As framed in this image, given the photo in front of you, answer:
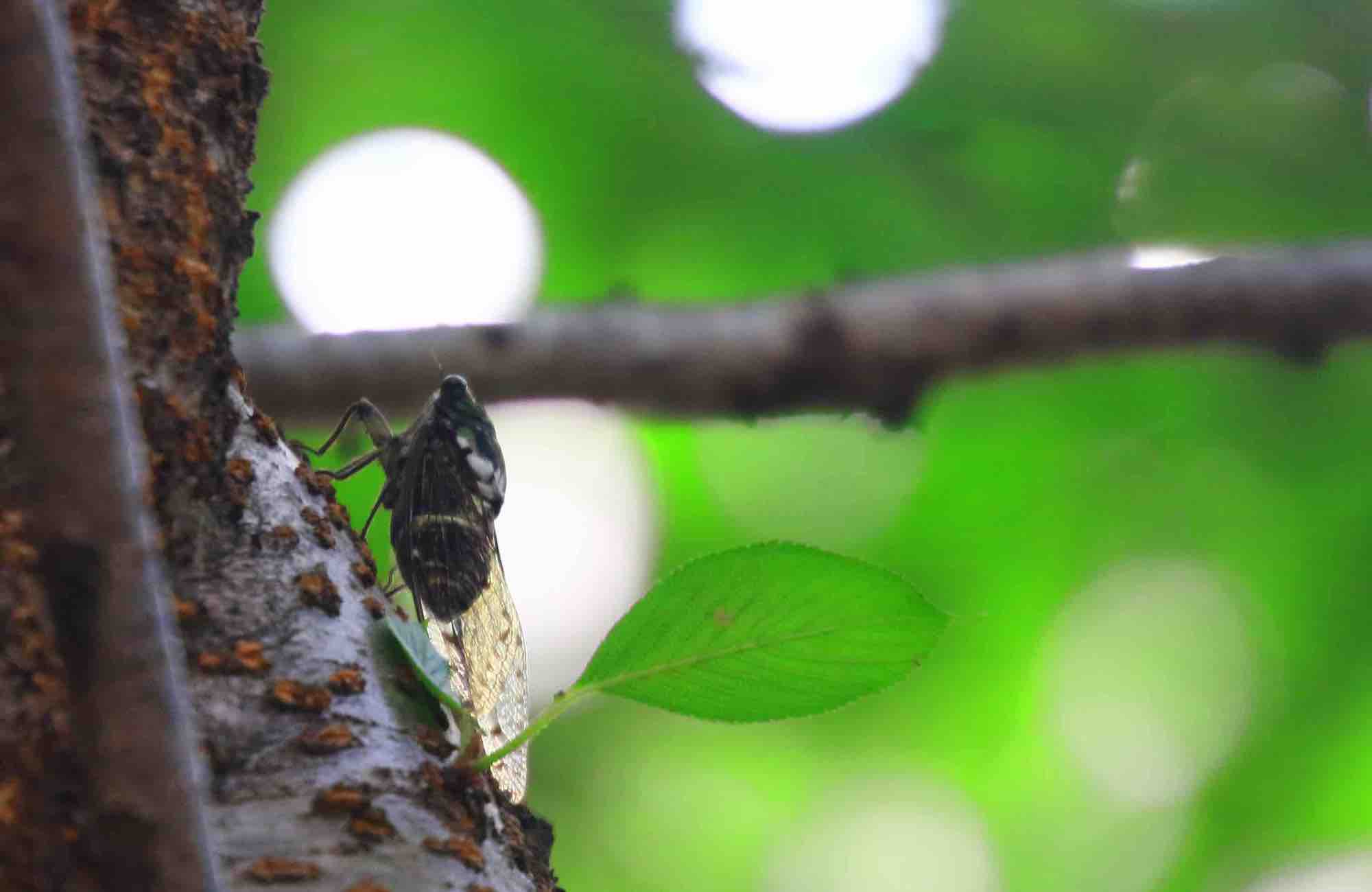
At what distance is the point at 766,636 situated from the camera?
105cm

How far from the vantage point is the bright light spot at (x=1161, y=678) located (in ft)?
12.9

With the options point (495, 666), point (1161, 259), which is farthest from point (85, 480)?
point (1161, 259)

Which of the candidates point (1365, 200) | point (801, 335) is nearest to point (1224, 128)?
point (1365, 200)

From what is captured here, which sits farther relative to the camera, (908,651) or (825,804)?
(825,804)

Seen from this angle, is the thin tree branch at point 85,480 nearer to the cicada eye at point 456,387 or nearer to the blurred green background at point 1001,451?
the cicada eye at point 456,387

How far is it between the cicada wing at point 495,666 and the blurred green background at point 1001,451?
0.94 metres

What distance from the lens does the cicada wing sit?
1753mm

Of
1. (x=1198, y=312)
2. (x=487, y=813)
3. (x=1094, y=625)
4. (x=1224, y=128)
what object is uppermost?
(x=1224, y=128)

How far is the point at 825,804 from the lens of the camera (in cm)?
425

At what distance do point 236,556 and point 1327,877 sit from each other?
357cm

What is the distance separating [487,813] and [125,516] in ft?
1.50

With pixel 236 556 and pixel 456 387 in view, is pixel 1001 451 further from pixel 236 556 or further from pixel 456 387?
pixel 236 556

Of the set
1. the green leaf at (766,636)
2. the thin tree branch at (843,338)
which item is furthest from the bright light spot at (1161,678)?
the green leaf at (766,636)

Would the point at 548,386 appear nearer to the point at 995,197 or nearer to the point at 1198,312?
the point at 1198,312
